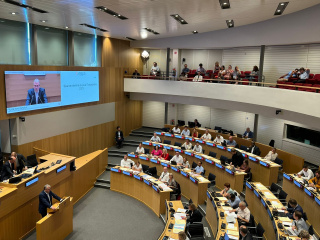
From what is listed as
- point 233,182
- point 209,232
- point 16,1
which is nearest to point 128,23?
point 16,1

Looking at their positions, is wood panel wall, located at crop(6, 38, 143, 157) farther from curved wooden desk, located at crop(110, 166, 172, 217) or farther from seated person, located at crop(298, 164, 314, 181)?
seated person, located at crop(298, 164, 314, 181)

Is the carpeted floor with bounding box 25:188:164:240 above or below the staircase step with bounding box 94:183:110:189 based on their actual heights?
below

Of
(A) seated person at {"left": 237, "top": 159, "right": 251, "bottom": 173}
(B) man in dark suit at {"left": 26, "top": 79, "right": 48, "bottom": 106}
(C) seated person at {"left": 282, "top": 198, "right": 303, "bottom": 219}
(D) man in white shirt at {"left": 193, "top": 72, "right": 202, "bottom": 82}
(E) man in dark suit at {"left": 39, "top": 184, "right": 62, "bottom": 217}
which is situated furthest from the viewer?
(D) man in white shirt at {"left": 193, "top": 72, "right": 202, "bottom": 82}

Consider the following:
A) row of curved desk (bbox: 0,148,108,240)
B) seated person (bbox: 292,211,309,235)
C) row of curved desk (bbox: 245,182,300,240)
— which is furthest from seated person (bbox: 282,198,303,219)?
row of curved desk (bbox: 0,148,108,240)

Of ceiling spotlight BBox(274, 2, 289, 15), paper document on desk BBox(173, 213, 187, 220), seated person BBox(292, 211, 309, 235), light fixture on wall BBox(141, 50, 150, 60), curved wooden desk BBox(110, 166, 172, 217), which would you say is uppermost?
ceiling spotlight BBox(274, 2, 289, 15)

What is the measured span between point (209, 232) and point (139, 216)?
268cm

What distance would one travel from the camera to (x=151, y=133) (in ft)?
62.0

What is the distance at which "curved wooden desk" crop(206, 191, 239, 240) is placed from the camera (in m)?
6.87

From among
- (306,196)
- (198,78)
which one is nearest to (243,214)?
(306,196)

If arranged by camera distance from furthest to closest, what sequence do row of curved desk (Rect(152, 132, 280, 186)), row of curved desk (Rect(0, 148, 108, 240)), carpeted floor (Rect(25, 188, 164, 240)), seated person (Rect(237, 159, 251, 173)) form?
seated person (Rect(237, 159, 251, 173)), row of curved desk (Rect(152, 132, 280, 186)), carpeted floor (Rect(25, 188, 164, 240)), row of curved desk (Rect(0, 148, 108, 240))

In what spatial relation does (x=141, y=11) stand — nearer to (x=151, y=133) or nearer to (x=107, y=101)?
(x=107, y=101)

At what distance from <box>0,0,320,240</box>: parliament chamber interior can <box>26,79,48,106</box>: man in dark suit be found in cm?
6

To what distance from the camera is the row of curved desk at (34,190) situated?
7.70 meters

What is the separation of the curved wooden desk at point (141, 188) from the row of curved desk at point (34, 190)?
4.20 ft
